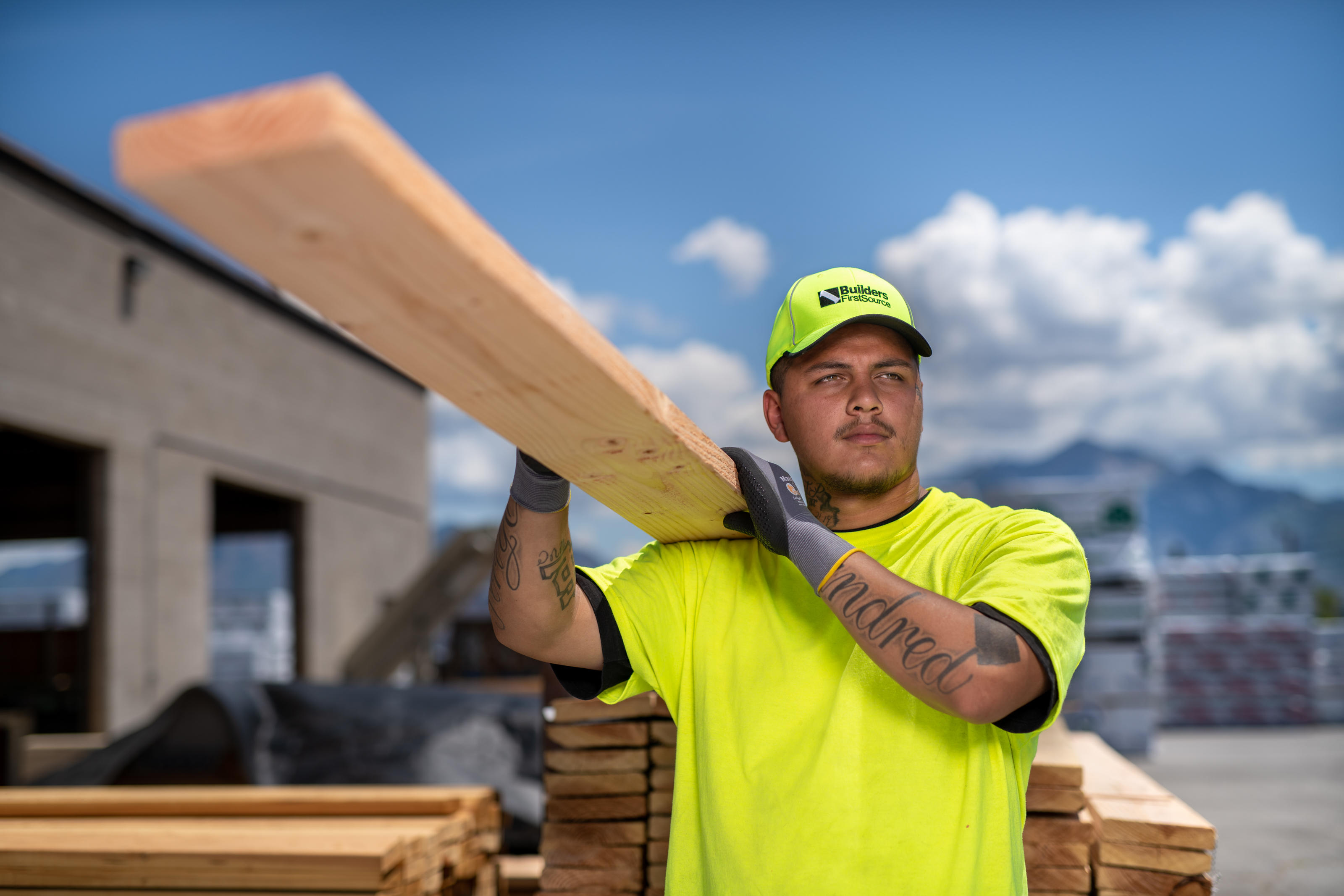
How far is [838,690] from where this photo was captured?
1.87m

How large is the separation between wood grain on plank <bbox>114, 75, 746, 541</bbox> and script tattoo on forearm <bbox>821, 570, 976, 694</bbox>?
358mm

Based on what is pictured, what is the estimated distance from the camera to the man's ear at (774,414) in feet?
7.45

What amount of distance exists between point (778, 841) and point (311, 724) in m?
5.53

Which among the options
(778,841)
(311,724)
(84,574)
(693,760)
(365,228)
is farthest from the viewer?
(84,574)

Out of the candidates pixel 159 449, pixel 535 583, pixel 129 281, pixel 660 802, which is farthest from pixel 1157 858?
pixel 129 281

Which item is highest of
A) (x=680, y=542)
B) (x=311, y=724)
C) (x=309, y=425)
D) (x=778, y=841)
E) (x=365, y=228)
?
(x=309, y=425)

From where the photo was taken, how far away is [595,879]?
3445 mm

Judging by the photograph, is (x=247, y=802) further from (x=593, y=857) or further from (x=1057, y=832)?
(x=1057, y=832)

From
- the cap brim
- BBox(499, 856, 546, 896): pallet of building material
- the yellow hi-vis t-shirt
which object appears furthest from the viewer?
BBox(499, 856, 546, 896): pallet of building material

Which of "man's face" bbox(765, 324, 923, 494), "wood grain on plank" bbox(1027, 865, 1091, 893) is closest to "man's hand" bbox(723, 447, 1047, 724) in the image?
"man's face" bbox(765, 324, 923, 494)

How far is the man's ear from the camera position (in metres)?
2.27

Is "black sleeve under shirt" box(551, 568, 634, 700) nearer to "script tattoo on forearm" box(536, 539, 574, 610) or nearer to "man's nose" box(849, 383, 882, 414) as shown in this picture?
"script tattoo on forearm" box(536, 539, 574, 610)

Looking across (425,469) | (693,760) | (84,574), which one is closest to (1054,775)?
(693,760)

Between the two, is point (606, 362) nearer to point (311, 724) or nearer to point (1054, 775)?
point (1054, 775)
